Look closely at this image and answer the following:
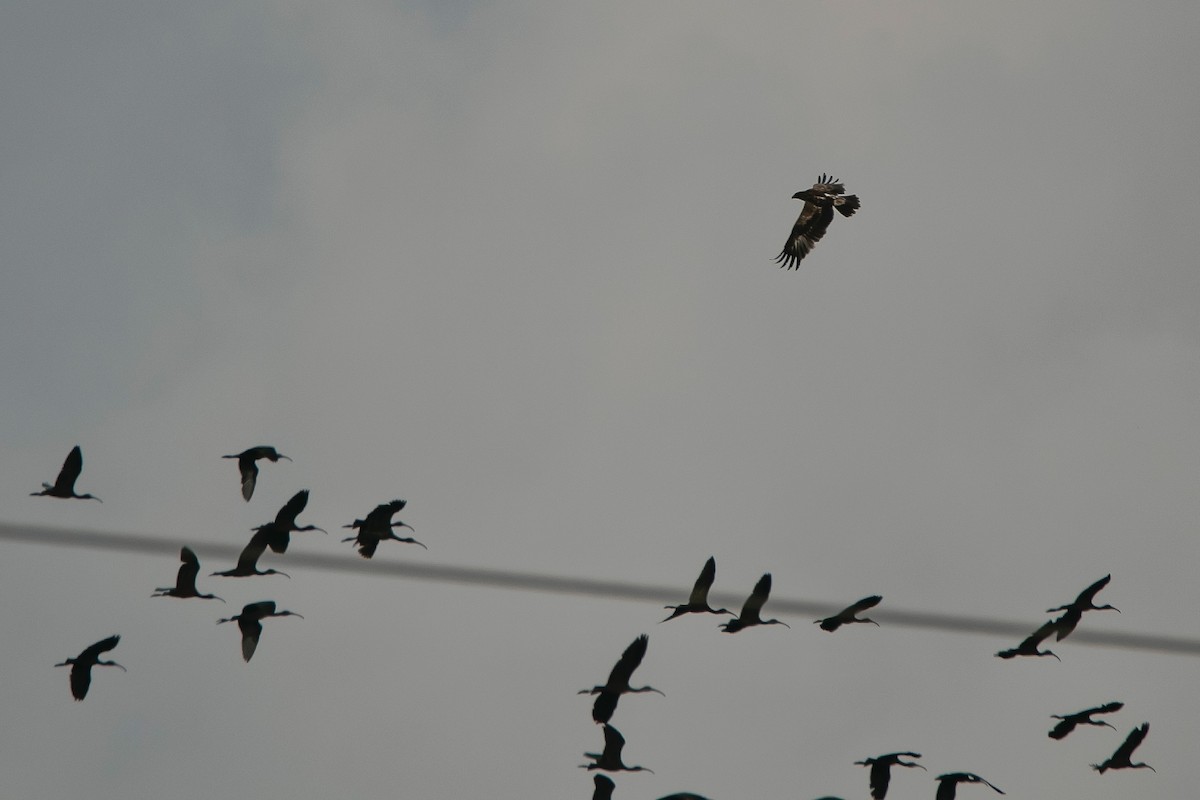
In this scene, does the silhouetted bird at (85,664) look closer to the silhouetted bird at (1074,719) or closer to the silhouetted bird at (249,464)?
the silhouetted bird at (249,464)

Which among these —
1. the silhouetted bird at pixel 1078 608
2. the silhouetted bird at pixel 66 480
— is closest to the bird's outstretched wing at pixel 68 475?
the silhouetted bird at pixel 66 480

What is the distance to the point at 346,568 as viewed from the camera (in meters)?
11.4

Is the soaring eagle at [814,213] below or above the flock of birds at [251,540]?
above

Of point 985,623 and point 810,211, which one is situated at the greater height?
point 810,211

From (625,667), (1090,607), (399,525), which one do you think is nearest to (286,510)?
(399,525)

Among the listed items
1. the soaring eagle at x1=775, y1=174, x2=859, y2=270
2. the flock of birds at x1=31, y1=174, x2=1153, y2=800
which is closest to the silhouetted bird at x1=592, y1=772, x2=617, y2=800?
the flock of birds at x1=31, y1=174, x2=1153, y2=800

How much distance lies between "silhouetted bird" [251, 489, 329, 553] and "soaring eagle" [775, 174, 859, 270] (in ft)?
56.6

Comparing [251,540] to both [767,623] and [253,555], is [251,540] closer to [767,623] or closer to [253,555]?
[253,555]

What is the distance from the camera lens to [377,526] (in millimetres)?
30656

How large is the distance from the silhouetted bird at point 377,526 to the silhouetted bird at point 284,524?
55.8 inches

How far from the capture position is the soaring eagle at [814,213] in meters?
41.3

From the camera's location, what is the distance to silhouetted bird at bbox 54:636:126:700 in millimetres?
29844

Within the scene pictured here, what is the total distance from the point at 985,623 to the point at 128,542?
587 cm

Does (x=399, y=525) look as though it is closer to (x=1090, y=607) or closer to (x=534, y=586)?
(x=1090, y=607)
